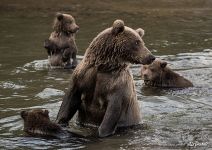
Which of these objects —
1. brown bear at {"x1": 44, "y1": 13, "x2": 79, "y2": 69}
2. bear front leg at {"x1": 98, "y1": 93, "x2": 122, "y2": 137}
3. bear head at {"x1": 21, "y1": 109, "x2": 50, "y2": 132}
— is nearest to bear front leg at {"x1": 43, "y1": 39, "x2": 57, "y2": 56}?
brown bear at {"x1": 44, "y1": 13, "x2": 79, "y2": 69}

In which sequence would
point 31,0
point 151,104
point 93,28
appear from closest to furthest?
point 151,104 < point 93,28 < point 31,0

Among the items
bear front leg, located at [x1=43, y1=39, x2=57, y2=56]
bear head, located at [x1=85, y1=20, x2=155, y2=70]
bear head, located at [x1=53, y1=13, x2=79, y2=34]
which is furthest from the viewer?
bear head, located at [x1=53, y1=13, x2=79, y2=34]

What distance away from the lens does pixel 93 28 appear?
70.4 ft

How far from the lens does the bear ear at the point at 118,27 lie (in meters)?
8.97

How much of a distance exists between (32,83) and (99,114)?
398 centimetres

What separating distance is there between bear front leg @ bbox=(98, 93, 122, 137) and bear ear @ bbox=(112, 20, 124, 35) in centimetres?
88

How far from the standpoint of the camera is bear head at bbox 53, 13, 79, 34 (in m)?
15.4

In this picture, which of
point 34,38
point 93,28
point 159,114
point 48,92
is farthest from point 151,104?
point 93,28

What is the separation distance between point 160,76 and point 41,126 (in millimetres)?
5320

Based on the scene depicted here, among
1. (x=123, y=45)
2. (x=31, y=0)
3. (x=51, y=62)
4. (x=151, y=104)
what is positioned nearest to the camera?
(x=123, y=45)

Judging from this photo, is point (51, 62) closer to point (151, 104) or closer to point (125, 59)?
point (151, 104)

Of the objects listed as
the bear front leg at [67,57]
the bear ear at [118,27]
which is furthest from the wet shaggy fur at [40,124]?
the bear front leg at [67,57]

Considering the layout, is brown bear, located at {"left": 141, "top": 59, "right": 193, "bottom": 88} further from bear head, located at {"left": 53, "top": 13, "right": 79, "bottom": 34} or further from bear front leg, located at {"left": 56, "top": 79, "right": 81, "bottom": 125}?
bear front leg, located at {"left": 56, "top": 79, "right": 81, "bottom": 125}

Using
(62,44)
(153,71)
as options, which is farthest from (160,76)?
(62,44)
